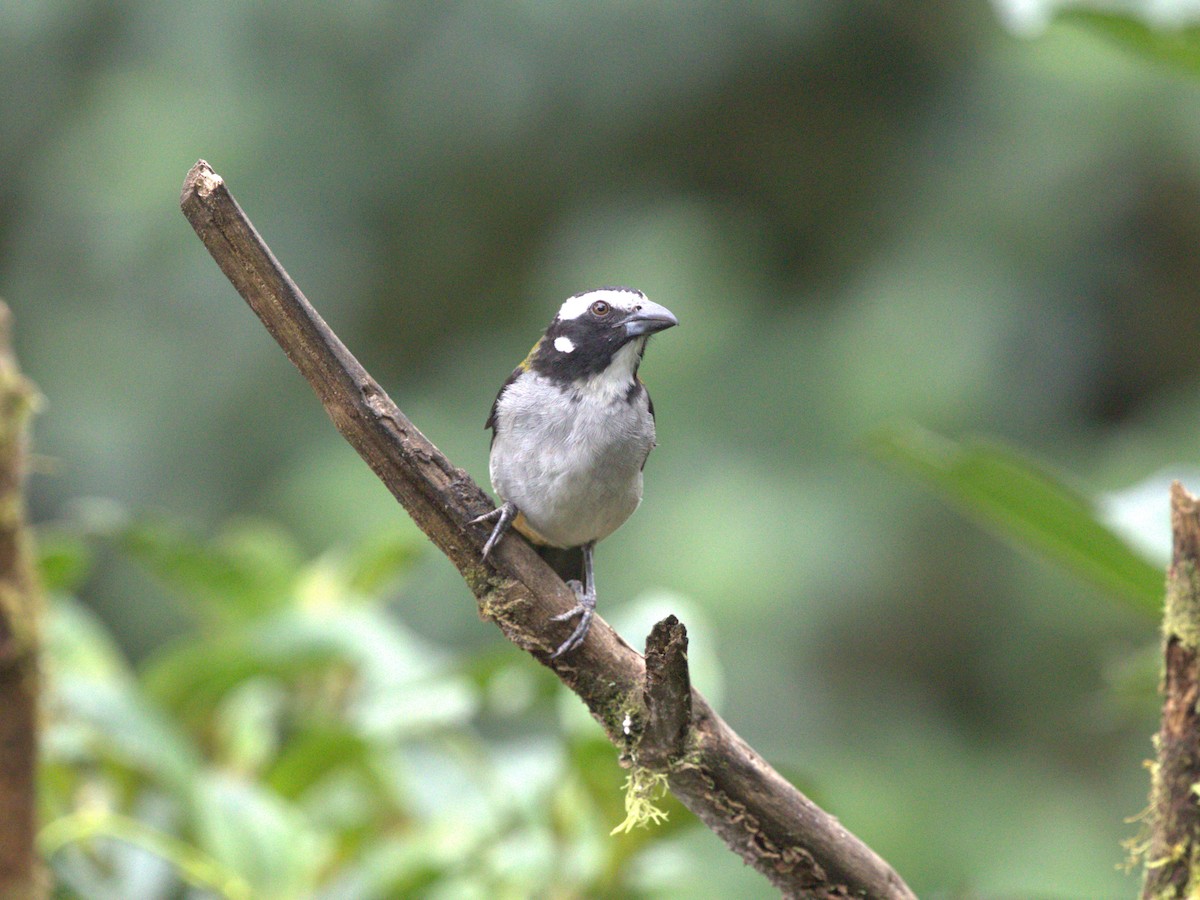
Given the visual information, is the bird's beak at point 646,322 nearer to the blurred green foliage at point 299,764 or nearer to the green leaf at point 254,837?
the blurred green foliage at point 299,764

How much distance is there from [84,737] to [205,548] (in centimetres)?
62

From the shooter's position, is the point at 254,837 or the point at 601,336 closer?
the point at 601,336

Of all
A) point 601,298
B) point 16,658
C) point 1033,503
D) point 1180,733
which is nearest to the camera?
point 1180,733

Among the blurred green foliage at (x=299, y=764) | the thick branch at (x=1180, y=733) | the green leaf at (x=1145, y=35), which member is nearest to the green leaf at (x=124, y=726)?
the blurred green foliage at (x=299, y=764)

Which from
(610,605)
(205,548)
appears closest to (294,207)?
(610,605)

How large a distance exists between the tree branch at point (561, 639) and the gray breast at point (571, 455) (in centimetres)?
49

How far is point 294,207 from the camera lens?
6820mm

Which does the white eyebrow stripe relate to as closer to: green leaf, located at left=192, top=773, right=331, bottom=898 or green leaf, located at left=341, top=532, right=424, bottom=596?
green leaf, located at left=341, top=532, right=424, bottom=596

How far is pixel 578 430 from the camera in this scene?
2920 mm

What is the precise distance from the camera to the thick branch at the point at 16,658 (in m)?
2.93

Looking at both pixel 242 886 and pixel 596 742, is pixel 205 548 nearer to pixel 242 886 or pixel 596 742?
pixel 242 886

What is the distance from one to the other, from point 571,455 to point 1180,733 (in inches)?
51.9

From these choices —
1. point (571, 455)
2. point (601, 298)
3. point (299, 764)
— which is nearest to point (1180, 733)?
point (571, 455)

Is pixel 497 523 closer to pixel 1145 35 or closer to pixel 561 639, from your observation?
pixel 561 639
